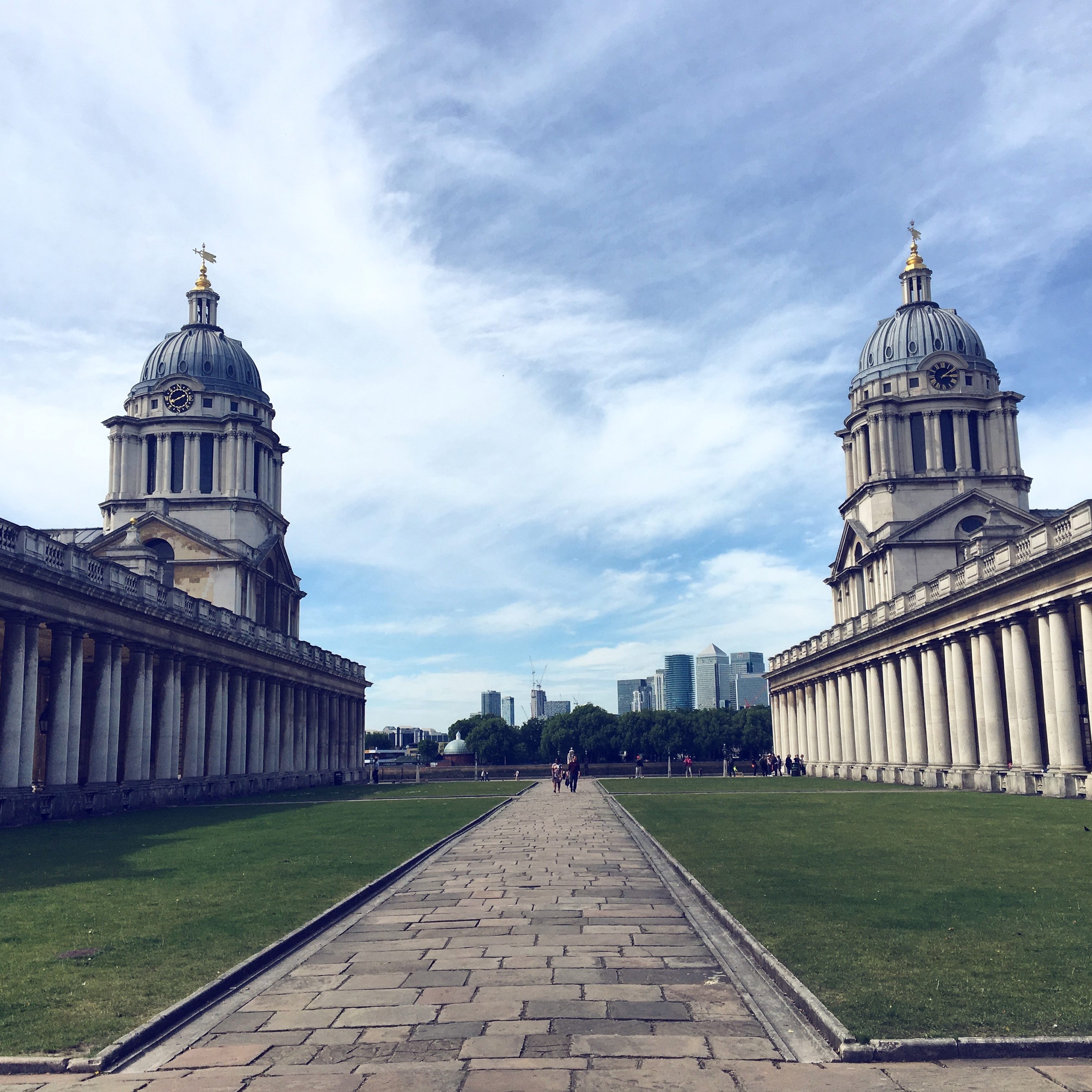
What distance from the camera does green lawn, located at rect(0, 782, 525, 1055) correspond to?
10320 millimetres

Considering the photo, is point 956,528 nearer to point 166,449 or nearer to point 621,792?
point 621,792

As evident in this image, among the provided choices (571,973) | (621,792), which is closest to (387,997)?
(571,973)

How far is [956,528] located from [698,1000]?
262ft

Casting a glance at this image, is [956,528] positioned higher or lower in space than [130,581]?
higher

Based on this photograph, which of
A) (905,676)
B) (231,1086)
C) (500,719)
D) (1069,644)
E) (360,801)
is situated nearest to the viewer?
(231,1086)

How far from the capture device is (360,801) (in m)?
49.7

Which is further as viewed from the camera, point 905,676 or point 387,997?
point 905,676

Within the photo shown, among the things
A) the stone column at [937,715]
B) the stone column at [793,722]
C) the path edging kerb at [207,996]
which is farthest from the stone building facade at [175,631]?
the stone column at [793,722]

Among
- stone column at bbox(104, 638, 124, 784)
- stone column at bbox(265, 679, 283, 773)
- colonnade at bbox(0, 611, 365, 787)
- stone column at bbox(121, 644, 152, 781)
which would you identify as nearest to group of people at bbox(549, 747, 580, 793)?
colonnade at bbox(0, 611, 365, 787)

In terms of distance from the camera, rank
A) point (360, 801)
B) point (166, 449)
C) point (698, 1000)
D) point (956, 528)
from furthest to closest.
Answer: point (166, 449), point (956, 528), point (360, 801), point (698, 1000)

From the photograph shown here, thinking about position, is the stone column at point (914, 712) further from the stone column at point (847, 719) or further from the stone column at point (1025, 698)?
the stone column at point (1025, 698)

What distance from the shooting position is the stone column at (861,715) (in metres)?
74.9

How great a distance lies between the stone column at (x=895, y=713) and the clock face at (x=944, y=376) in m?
32.8

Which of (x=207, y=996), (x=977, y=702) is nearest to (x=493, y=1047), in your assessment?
(x=207, y=996)
